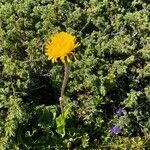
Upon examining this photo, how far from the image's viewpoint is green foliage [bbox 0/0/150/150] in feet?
12.6

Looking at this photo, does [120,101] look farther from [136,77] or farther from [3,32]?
[3,32]

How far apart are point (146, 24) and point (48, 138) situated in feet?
4.28

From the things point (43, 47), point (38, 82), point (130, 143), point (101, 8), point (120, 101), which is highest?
point (101, 8)

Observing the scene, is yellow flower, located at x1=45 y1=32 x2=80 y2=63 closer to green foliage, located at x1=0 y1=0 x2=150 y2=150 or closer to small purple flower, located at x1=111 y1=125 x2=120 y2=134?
green foliage, located at x1=0 y1=0 x2=150 y2=150

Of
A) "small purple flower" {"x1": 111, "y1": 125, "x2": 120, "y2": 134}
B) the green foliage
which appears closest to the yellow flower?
the green foliage

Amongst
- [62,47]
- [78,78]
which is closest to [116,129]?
[78,78]

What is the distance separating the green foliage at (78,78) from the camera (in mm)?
3842

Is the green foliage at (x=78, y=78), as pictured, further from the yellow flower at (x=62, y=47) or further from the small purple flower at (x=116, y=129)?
the yellow flower at (x=62, y=47)

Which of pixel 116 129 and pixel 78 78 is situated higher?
pixel 78 78

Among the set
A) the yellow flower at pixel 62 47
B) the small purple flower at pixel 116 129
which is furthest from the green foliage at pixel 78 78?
the yellow flower at pixel 62 47

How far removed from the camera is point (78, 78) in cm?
400

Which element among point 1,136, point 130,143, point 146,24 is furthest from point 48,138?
point 146,24

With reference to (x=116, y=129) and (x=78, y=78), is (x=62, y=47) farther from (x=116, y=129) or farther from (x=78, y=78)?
(x=116, y=129)

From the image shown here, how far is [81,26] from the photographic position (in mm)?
4332
